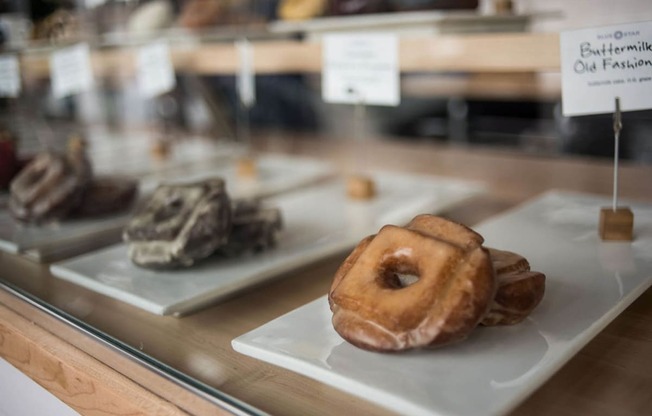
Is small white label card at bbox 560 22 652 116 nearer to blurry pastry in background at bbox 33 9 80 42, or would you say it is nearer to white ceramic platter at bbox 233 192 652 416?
white ceramic platter at bbox 233 192 652 416

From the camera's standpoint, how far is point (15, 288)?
37.2 inches

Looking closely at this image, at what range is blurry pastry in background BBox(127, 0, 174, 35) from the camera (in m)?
1.77

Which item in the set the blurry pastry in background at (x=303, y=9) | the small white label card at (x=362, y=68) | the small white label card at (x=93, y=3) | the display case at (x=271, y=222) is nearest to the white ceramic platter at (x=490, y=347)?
the display case at (x=271, y=222)

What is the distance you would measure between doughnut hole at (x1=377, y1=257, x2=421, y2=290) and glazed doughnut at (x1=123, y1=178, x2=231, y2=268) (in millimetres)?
347

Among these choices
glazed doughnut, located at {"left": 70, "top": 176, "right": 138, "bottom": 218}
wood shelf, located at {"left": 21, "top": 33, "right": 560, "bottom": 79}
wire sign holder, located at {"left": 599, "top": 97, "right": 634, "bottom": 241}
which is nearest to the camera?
wire sign holder, located at {"left": 599, "top": 97, "right": 634, "bottom": 241}

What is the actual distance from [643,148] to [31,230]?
193cm

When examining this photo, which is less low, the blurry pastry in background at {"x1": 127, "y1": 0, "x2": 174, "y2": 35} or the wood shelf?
the blurry pastry in background at {"x1": 127, "y1": 0, "x2": 174, "y2": 35}

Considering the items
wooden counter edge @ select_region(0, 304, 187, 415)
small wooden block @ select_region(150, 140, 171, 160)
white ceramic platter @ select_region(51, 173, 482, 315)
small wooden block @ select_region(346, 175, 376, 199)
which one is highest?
small wooden block @ select_region(150, 140, 171, 160)

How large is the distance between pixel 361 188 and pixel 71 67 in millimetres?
914

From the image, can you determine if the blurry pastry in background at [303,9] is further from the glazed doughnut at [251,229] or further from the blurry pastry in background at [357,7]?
the glazed doughnut at [251,229]

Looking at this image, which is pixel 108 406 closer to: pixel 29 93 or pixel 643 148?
pixel 29 93

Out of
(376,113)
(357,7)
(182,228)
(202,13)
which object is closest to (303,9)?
(357,7)

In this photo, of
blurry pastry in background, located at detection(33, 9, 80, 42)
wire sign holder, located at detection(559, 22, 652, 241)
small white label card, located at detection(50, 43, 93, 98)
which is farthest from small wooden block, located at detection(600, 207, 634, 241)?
blurry pastry in background, located at detection(33, 9, 80, 42)

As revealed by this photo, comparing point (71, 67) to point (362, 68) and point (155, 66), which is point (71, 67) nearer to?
point (155, 66)
